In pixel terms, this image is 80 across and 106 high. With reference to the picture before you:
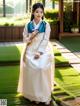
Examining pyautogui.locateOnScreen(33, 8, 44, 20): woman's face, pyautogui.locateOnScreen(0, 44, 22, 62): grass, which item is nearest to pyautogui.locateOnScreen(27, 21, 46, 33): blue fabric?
pyautogui.locateOnScreen(33, 8, 44, 20): woman's face

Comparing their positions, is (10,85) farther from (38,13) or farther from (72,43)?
(72,43)

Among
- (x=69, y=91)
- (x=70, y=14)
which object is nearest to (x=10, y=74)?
(x=69, y=91)

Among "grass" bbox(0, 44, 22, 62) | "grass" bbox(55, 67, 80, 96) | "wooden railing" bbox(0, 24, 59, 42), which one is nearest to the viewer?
"grass" bbox(55, 67, 80, 96)

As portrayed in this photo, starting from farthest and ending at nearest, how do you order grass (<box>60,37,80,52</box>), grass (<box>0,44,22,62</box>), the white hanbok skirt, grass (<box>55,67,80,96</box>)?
grass (<box>60,37,80,52</box>)
grass (<box>0,44,22,62</box>)
grass (<box>55,67,80,96</box>)
the white hanbok skirt

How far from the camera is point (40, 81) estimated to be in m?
4.71

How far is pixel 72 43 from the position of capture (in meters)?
11.1

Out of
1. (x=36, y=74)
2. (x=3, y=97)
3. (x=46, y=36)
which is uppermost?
(x=46, y=36)

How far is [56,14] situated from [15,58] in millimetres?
5505

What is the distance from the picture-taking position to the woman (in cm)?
472

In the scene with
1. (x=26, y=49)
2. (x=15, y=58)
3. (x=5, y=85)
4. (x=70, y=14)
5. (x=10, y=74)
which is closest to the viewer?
(x=26, y=49)

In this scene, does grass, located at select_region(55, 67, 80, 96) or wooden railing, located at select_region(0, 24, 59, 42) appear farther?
wooden railing, located at select_region(0, 24, 59, 42)

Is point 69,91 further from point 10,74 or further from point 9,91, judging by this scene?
point 10,74

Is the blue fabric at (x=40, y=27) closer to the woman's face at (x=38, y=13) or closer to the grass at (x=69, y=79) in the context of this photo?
the woman's face at (x=38, y=13)

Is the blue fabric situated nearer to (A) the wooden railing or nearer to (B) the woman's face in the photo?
(B) the woman's face
